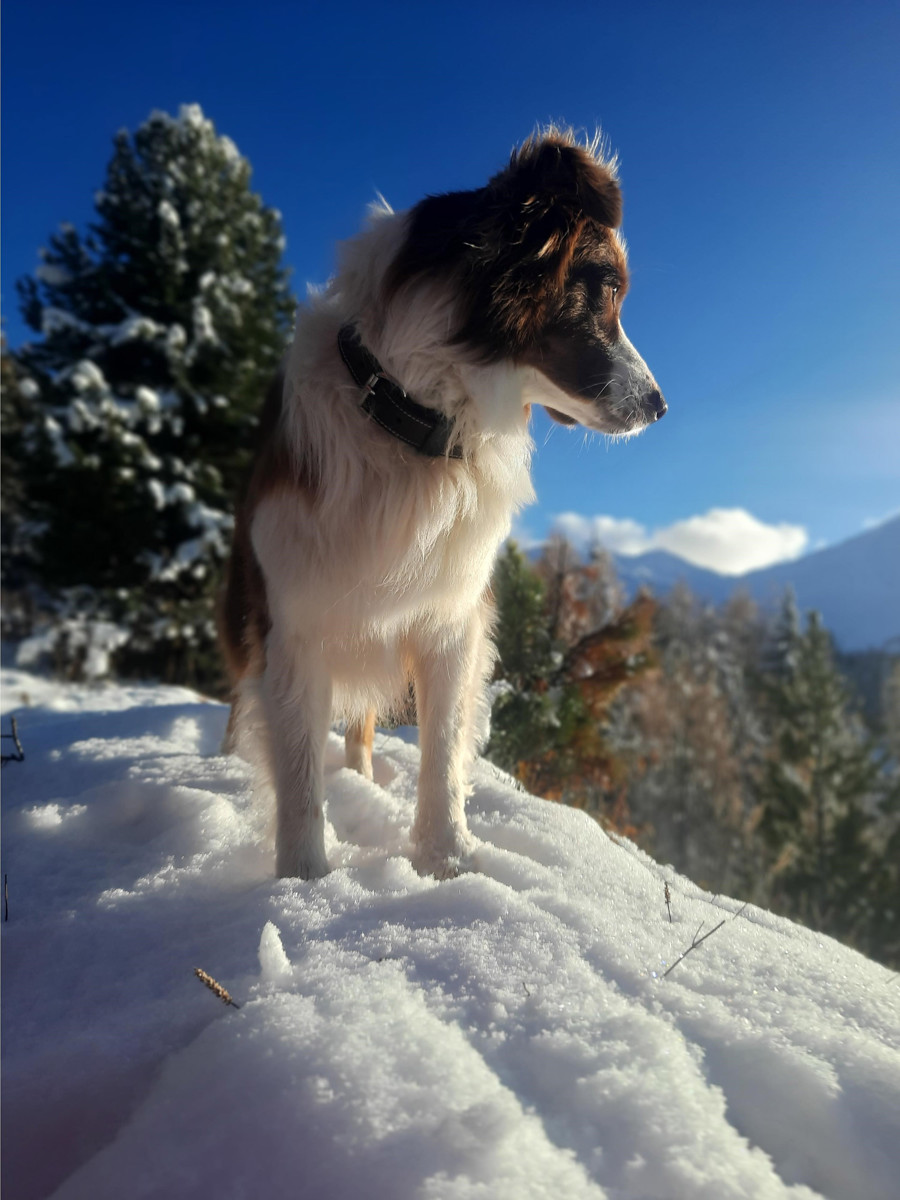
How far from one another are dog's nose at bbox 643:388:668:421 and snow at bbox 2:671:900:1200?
1.41 metres

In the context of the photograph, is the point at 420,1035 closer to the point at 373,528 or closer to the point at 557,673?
the point at 373,528

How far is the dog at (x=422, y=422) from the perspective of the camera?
80.0 inches

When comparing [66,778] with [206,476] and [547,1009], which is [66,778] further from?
[206,476]

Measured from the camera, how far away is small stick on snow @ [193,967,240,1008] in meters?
1.25

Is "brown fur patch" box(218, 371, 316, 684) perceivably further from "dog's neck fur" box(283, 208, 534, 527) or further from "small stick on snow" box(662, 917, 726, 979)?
"small stick on snow" box(662, 917, 726, 979)

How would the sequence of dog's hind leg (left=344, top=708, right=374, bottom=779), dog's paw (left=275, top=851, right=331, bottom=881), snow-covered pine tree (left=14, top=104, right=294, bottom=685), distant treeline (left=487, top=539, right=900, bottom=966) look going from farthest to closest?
snow-covered pine tree (left=14, top=104, right=294, bottom=685) → distant treeline (left=487, top=539, right=900, bottom=966) → dog's hind leg (left=344, top=708, right=374, bottom=779) → dog's paw (left=275, top=851, right=331, bottom=881)

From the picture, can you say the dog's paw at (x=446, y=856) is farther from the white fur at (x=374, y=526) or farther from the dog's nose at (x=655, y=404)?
the dog's nose at (x=655, y=404)

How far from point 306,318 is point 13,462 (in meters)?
12.9

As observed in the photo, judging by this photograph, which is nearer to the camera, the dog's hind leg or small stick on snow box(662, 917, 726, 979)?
small stick on snow box(662, 917, 726, 979)

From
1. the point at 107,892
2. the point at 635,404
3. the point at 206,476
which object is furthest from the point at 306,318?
the point at 206,476

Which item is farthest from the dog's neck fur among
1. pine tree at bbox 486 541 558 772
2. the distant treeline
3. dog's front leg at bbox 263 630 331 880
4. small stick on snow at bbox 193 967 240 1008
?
pine tree at bbox 486 541 558 772

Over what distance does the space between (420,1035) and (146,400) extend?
489 inches

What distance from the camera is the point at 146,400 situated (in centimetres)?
1167

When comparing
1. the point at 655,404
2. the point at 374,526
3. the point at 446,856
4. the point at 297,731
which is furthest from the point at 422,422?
the point at 446,856
